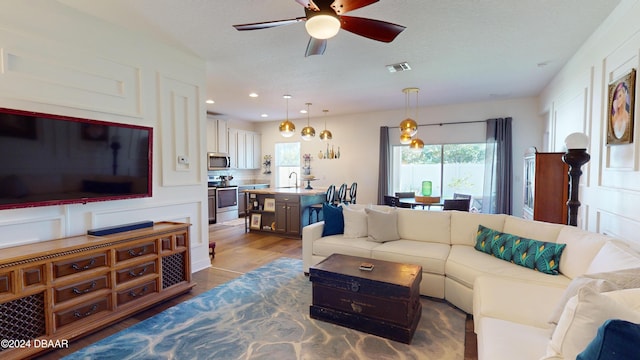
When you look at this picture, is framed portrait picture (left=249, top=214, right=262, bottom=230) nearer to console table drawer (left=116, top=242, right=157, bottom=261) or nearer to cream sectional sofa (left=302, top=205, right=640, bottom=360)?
cream sectional sofa (left=302, top=205, right=640, bottom=360)

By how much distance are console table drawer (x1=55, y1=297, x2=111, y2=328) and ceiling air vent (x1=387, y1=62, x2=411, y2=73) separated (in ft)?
13.7

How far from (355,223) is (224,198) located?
15.4 ft

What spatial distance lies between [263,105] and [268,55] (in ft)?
9.91

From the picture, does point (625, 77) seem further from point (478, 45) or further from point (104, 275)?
point (104, 275)

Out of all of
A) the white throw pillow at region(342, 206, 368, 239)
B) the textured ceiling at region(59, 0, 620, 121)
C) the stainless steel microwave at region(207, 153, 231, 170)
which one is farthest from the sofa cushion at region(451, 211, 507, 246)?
the stainless steel microwave at region(207, 153, 231, 170)

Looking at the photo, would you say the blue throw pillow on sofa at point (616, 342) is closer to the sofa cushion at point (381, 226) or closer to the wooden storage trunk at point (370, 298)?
the wooden storage trunk at point (370, 298)

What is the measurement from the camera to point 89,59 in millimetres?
2836

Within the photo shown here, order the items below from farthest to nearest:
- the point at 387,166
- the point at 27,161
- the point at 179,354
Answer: the point at 387,166, the point at 27,161, the point at 179,354

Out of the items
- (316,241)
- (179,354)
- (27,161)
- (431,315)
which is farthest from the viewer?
(316,241)

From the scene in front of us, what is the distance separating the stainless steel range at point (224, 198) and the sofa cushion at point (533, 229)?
19.9 ft

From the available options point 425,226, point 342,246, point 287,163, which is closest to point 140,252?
point 342,246

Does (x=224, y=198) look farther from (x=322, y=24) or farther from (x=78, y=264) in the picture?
(x=322, y=24)

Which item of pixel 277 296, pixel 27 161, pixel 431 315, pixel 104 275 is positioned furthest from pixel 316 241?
pixel 27 161

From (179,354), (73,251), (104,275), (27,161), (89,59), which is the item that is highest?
(89,59)
